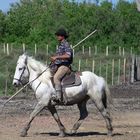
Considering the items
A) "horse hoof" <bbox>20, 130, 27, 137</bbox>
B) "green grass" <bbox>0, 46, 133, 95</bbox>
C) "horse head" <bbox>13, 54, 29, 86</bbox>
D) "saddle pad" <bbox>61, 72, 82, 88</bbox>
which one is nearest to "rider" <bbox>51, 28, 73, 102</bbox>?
"saddle pad" <bbox>61, 72, 82, 88</bbox>

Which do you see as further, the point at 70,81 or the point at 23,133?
the point at 70,81

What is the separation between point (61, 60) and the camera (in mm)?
16156

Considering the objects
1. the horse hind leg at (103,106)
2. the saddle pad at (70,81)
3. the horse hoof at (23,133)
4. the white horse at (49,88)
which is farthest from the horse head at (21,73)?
the horse hind leg at (103,106)

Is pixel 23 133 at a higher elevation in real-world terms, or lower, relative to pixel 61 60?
lower

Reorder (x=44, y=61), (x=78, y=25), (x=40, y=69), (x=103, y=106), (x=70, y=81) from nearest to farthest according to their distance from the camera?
1. (x=70, y=81)
2. (x=40, y=69)
3. (x=103, y=106)
4. (x=44, y=61)
5. (x=78, y=25)


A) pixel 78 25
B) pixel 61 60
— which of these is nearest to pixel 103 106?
pixel 61 60

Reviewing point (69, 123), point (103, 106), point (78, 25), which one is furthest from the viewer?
point (78, 25)

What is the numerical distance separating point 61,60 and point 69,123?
4.31 m

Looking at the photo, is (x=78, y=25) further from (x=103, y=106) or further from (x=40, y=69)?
(x=40, y=69)

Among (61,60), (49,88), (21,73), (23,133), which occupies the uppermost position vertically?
A: (61,60)

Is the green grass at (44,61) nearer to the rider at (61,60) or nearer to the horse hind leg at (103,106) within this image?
the horse hind leg at (103,106)

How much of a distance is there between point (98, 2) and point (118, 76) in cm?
4197

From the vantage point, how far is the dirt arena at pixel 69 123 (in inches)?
641

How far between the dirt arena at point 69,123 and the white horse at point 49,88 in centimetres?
45
